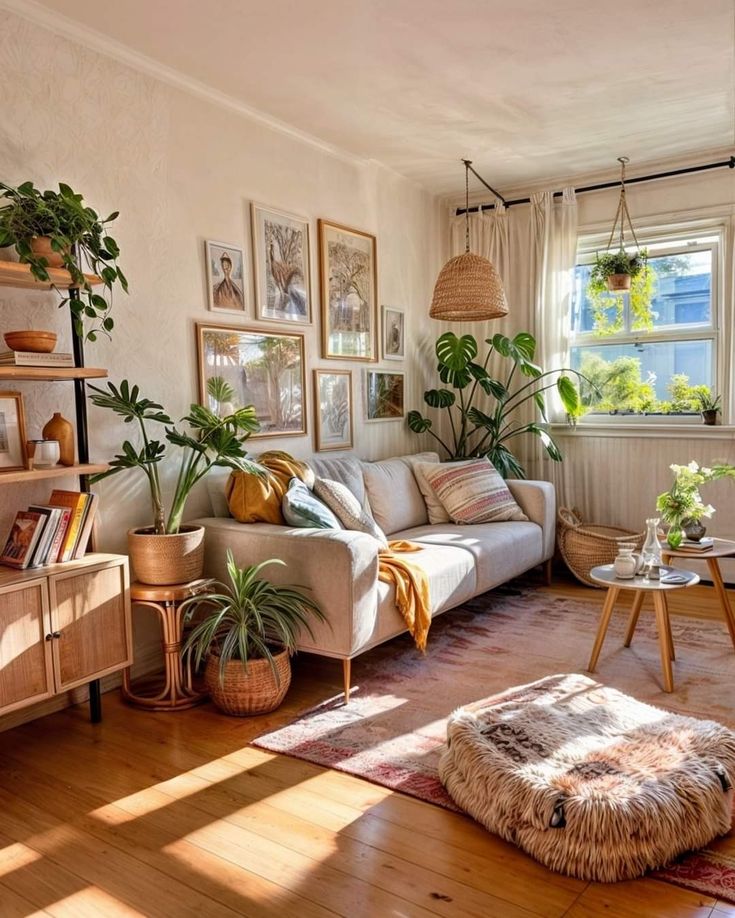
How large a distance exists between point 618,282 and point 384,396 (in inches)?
64.6

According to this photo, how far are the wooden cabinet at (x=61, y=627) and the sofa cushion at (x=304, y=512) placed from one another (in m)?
0.73

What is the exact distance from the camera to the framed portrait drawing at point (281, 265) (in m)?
3.91

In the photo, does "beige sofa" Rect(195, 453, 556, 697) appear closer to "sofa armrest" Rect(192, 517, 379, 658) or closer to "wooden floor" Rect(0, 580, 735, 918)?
"sofa armrest" Rect(192, 517, 379, 658)

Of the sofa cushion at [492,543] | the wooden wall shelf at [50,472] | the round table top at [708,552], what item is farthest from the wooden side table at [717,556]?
the wooden wall shelf at [50,472]

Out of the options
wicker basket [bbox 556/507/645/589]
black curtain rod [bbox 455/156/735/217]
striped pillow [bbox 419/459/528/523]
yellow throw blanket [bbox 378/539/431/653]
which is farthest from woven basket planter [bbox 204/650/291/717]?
black curtain rod [bbox 455/156/735/217]

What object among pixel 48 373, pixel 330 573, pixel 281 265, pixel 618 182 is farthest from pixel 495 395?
pixel 48 373

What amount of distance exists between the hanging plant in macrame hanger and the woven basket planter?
329 cm

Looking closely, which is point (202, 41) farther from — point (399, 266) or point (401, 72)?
point (399, 266)

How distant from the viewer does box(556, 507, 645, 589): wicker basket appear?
4645 millimetres

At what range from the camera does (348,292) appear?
15.0 ft

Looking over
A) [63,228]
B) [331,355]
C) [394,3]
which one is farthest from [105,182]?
[331,355]

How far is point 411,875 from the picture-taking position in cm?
190

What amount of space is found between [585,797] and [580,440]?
351 centimetres

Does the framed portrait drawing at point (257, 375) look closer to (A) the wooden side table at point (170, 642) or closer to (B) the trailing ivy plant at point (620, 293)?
(A) the wooden side table at point (170, 642)
